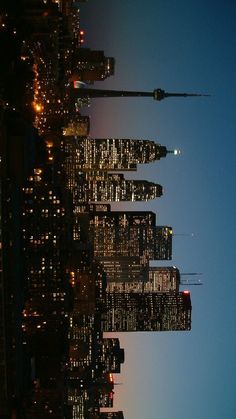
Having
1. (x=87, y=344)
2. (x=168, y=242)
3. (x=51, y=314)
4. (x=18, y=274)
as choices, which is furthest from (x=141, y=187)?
(x=18, y=274)

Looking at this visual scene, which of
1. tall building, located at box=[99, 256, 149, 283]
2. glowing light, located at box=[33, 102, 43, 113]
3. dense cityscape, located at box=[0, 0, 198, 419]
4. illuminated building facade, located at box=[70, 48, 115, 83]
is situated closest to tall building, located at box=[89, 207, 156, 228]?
dense cityscape, located at box=[0, 0, 198, 419]

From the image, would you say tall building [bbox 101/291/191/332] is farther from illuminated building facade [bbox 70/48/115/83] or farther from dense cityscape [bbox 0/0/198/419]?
illuminated building facade [bbox 70/48/115/83]

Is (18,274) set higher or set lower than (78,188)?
lower

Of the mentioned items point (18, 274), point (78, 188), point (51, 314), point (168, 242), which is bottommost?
point (51, 314)

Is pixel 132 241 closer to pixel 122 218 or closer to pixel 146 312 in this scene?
pixel 122 218

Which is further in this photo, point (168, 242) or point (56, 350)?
point (168, 242)

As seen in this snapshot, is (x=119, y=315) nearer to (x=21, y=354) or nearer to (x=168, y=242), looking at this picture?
(x=168, y=242)

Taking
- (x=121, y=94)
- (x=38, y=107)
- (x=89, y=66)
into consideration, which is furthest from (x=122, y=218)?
(x=38, y=107)
